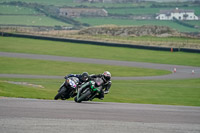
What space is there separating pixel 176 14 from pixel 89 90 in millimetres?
129945

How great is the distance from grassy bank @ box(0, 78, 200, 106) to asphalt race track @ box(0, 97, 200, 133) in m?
7.70

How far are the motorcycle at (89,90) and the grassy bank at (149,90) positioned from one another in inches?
161

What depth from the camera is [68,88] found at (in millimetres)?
19297

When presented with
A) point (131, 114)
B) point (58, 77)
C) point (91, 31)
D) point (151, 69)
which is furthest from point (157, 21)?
point (131, 114)

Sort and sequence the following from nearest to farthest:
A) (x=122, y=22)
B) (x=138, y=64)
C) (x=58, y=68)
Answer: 1. (x=58, y=68)
2. (x=138, y=64)
3. (x=122, y=22)

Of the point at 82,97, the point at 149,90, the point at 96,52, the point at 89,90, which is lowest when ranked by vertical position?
the point at 96,52

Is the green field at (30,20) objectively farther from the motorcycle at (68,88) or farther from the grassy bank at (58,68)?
the motorcycle at (68,88)

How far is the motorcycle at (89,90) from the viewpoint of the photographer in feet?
58.3

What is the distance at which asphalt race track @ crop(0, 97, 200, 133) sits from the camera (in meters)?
11.0

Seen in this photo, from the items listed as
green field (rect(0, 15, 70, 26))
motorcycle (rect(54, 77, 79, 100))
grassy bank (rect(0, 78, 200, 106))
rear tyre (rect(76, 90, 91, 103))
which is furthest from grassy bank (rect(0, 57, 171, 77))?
green field (rect(0, 15, 70, 26))

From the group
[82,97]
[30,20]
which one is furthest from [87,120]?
[30,20]

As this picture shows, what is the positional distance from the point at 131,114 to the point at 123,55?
145 feet

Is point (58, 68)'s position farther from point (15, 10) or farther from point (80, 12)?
point (80, 12)

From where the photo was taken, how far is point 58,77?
37.1 m
